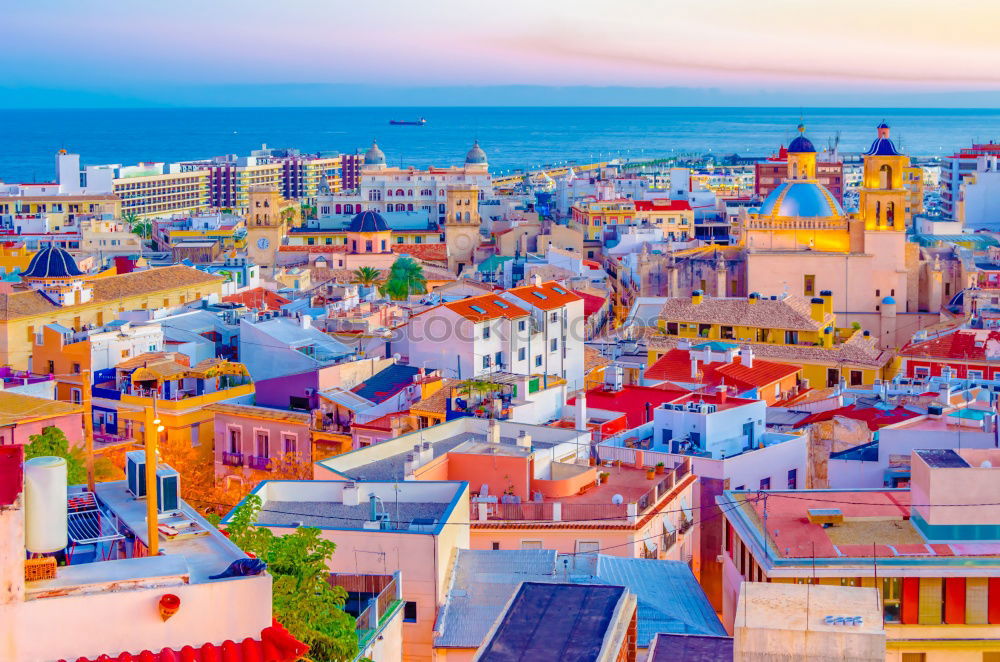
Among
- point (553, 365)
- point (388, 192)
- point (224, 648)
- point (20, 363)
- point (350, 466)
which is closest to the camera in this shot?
point (224, 648)

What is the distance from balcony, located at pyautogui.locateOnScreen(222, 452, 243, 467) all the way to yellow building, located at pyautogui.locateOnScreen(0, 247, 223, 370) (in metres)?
9.75

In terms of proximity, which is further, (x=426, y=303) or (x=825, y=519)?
(x=426, y=303)

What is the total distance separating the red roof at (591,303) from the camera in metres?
44.6

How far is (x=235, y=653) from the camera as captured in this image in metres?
8.06

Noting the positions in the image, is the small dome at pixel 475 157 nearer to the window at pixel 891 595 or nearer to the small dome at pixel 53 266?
the small dome at pixel 53 266

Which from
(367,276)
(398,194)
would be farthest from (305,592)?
(398,194)

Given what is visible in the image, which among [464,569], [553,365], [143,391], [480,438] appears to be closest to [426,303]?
[553,365]

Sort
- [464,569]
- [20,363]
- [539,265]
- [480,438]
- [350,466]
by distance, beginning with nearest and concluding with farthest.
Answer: [464,569]
[350,466]
[480,438]
[20,363]
[539,265]

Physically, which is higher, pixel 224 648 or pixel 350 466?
pixel 224 648

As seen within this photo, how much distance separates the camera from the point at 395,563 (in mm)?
14484

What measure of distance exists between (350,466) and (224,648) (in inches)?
442

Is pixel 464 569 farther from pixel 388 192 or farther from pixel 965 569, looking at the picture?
pixel 388 192

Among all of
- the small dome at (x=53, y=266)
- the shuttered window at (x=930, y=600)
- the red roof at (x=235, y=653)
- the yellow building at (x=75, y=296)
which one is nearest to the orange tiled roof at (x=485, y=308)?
the yellow building at (x=75, y=296)

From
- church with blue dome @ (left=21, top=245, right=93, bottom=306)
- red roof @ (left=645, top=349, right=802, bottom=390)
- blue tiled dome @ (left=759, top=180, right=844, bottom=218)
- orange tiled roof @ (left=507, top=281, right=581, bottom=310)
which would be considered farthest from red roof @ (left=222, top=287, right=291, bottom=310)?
blue tiled dome @ (left=759, top=180, right=844, bottom=218)
